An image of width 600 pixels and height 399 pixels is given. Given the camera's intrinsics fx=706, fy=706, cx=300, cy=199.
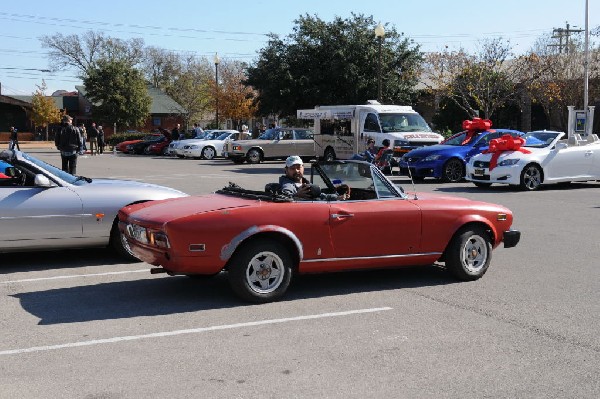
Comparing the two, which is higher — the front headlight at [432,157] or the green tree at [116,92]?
the green tree at [116,92]

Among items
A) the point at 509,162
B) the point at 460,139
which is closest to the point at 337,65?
the point at 460,139

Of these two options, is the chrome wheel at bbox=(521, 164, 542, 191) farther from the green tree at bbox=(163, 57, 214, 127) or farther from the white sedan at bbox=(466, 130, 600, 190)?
the green tree at bbox=(163, 57, 214, 127)

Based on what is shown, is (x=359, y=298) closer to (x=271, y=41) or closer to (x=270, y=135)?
(x=270, y=135)

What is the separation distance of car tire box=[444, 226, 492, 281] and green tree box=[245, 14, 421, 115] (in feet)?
104

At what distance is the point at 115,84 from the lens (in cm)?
5803

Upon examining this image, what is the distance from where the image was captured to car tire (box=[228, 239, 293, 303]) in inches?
252

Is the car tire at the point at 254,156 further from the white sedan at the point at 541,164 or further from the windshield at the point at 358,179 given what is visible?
the windshield at the point at 358,179

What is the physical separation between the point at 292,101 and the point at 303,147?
958 cm

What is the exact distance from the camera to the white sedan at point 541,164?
17656 millimetres

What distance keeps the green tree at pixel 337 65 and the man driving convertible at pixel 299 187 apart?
31.6 metres

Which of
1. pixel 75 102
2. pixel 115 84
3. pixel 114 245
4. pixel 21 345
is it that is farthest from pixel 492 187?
pixel 75 102

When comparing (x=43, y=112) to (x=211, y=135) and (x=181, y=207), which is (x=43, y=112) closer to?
(x=211, y=135)

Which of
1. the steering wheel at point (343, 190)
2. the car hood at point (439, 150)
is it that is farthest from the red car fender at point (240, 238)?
the car hood at point (439, 150)

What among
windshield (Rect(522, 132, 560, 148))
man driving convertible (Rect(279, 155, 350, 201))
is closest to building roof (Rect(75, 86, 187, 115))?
windshield (Rect(522, 132, 560, 148))
